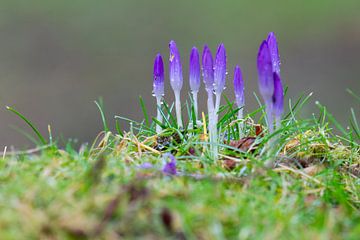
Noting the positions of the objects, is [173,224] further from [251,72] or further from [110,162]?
[251,72]

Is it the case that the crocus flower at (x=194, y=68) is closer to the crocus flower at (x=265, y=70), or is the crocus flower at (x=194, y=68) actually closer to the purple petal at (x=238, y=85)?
the purple petal at (x=238, y=85)

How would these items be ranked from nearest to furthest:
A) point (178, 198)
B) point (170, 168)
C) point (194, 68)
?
point (178, 198)
point (170, 168)
point (194, 68)

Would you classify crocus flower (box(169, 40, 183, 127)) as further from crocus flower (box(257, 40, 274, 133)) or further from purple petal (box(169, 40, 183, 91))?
crocus flower (box(257, 40, 274, 133))

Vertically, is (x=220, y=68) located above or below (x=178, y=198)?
above

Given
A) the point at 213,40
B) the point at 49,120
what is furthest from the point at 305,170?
the point at 213,40

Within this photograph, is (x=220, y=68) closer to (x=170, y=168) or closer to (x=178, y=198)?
(x=170, y=168)

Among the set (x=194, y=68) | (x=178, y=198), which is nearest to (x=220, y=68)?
(x=194, y=68)
